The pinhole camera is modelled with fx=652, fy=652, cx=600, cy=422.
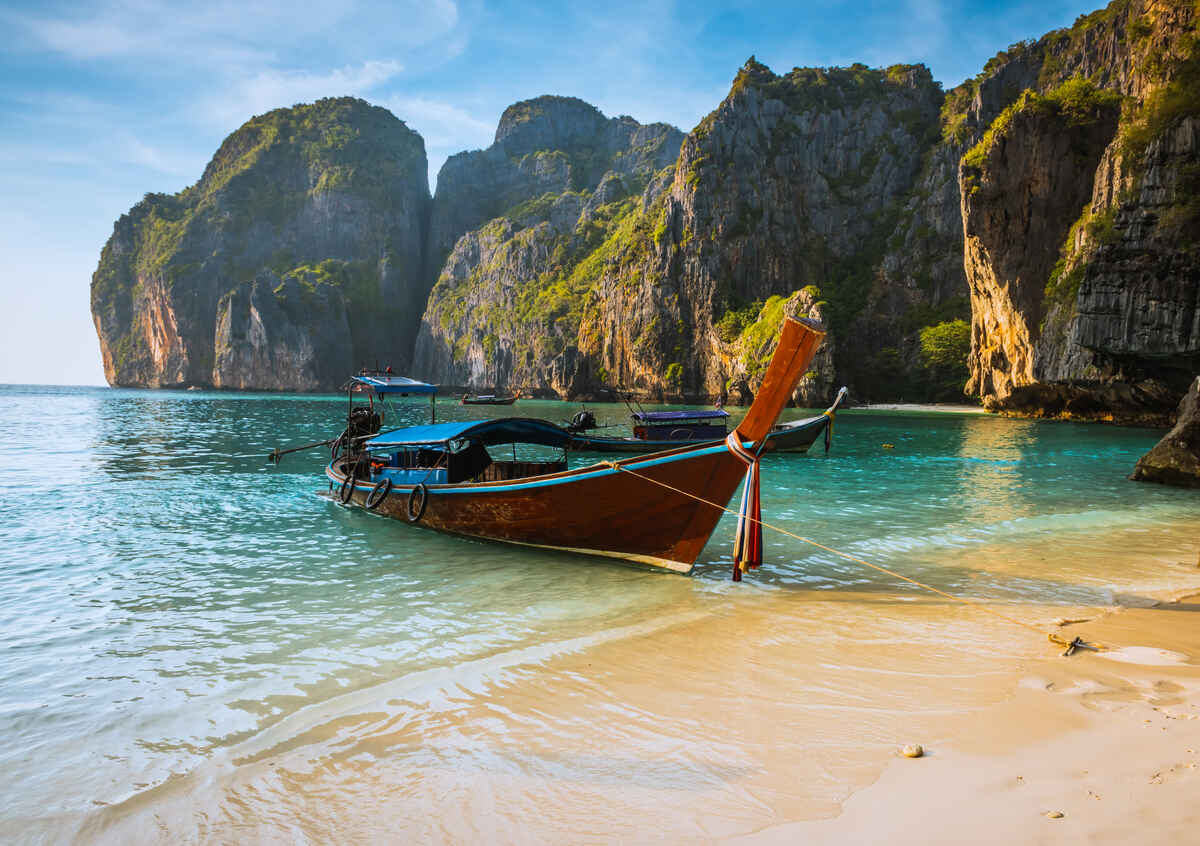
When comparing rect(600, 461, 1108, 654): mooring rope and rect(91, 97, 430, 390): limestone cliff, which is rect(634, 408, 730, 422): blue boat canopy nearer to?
rect(600, 461, 1108, 654): mooring rope

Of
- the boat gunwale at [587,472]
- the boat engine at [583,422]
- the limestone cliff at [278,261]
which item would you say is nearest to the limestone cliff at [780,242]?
the boat engine at [583,422]

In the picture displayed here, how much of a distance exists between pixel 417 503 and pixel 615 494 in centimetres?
473

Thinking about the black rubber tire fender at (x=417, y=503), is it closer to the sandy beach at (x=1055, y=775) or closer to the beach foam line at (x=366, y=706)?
the beach foam line at (x=366, y=706)

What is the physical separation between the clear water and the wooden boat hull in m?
0.50

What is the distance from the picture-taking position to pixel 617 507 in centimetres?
943

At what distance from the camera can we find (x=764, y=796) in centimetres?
365

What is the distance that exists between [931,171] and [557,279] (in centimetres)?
6640

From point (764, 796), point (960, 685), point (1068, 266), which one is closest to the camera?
point (764, 796)

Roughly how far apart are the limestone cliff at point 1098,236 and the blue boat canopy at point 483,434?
34483 mm

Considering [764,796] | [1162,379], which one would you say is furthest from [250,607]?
[1162,379]

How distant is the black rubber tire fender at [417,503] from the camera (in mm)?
11977

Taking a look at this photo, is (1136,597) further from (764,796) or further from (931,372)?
(931,372)

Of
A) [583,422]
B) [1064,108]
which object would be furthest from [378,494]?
[1064,108]

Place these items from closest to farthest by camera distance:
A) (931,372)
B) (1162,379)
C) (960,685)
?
(960,685) → (1162,379) → (931,372)
